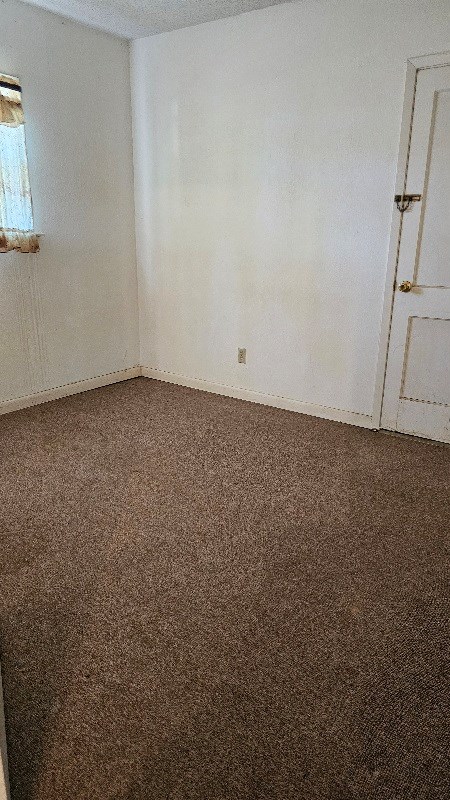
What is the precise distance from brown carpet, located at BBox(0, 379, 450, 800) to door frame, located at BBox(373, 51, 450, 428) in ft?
1.64

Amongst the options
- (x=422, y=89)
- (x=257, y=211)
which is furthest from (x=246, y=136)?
(x=422, y=89)

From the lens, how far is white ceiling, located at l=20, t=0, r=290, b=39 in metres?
3.20

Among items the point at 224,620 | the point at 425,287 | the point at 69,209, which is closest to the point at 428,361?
the point at 425,287

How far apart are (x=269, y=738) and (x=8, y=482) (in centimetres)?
188

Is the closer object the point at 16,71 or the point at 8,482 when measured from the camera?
the point at 8,482

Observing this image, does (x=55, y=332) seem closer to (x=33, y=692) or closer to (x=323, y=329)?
(x=323, y=329)

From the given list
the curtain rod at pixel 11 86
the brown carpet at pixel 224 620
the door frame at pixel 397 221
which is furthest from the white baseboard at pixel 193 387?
the curtain rod at pixel 11 86

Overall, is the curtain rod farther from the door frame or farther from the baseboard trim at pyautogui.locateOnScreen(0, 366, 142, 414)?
the door frame

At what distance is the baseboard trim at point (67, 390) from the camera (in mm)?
3670

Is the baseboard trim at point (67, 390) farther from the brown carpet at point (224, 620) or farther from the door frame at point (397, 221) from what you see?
the door frame at point (397, 221)

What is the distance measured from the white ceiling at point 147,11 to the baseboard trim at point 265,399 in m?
2.49

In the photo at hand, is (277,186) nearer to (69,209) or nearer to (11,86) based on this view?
(69,209)

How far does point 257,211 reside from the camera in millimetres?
3629

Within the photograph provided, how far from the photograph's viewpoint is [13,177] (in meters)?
3.32
